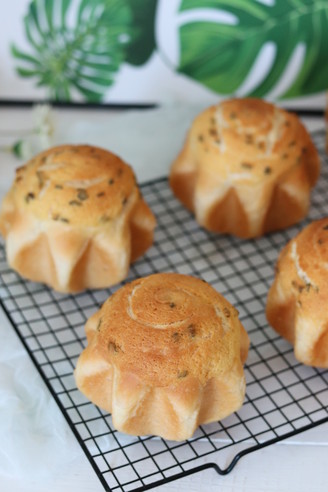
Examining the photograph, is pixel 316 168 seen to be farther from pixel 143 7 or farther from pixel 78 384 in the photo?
pixel 78 384

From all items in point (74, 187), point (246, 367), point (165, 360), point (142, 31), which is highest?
point (142, 31)

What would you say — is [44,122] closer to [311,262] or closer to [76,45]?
[76,45]

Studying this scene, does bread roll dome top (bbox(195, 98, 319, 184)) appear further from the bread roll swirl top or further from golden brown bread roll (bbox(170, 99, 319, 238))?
the bread roll swirl top

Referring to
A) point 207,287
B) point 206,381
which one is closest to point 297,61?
point 207,287

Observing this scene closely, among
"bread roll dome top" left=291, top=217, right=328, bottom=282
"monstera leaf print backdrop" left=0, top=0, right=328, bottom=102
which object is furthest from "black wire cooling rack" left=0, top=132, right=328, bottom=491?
"monstera leaf print backdrop" left=0, top=0, right=328, bottom=102

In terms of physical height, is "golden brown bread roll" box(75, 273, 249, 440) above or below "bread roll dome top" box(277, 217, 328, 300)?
below

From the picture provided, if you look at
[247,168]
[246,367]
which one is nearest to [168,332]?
[246,367]

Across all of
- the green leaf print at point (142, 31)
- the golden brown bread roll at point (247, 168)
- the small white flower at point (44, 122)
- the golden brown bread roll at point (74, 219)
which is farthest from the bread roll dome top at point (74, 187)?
the green leaf print at point (142, 31)
